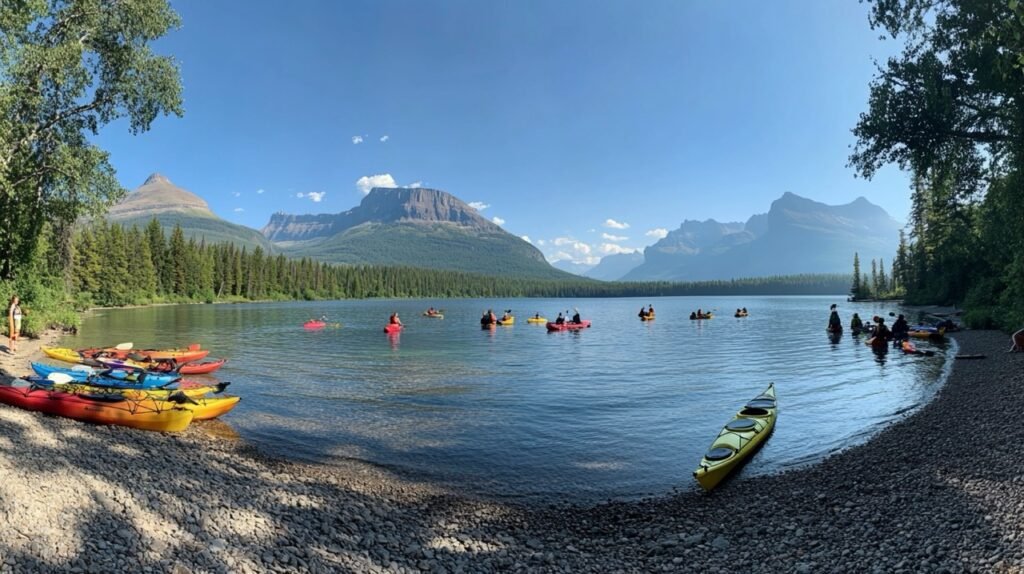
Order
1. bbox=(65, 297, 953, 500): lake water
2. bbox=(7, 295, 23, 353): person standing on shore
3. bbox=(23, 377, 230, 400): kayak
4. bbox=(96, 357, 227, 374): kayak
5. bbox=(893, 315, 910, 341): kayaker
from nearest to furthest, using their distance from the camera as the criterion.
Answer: bbox=(65, 297, 953, 500): lake water
bbox=(23, 377, 230, 400): kayak
bbox=(96, 357, 227, 374): kayak
bbox=(7, 295, 23, 353): person standing on shore
bbox=(893, 315, 910, 341): kayaker

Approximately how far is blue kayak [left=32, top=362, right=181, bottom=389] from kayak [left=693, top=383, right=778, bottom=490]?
18626 mm

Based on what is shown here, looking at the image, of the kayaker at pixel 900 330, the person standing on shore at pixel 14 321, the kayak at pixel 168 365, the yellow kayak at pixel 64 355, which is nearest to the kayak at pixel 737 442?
the kayak at pixel 168 365

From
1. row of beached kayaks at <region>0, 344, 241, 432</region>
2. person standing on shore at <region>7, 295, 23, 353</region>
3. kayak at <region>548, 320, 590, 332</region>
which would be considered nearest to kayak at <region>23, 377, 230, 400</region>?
row of beached kayaks at <region>0, 344, 241, 432</region>

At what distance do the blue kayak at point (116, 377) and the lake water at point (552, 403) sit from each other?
322 centimetres

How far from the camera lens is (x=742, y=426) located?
1467 cm

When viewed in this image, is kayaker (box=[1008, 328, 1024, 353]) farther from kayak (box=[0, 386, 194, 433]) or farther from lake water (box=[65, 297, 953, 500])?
kayak (box=[0, 386, 194, 433])

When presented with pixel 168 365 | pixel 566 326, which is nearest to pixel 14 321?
pixel 168 365

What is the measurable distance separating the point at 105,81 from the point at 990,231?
175 ft

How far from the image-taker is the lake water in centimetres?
1341

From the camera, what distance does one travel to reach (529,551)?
8375 mm

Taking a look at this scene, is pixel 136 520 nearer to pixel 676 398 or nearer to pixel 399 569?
pixel 399 569

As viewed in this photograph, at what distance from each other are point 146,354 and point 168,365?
488cm

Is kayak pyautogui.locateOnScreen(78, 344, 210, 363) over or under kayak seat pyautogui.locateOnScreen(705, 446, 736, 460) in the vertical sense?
over

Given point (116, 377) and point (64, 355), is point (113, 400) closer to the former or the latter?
point (116, 377)
